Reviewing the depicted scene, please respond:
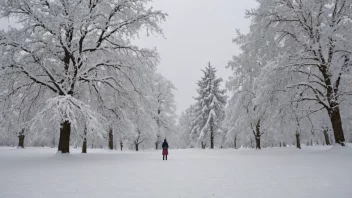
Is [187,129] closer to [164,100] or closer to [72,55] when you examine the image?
[164,100]

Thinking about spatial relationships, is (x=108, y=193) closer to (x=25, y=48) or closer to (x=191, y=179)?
(x=191, y=179)

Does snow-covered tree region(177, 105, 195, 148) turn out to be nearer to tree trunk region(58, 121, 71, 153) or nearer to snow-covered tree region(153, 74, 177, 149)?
snow-covered tree region(153, 74, 177, 149)

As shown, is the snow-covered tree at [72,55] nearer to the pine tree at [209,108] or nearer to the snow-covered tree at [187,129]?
the pine tree at [209,108]

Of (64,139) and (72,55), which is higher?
(72,55)

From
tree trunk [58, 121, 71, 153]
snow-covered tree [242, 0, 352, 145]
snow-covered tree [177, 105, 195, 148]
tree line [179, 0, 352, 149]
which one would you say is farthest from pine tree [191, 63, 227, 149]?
tree trunk [58, 121, 71, 153]

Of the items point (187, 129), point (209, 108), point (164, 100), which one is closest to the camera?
point (209, 108)

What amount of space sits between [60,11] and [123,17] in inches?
179

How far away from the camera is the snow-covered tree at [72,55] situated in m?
12.4

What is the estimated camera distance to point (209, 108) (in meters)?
36.4

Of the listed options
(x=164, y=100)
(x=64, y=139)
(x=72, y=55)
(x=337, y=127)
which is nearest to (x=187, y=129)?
(x=164, y=100)

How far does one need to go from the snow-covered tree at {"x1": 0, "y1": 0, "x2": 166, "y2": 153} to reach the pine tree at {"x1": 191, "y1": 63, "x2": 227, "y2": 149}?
20.8m

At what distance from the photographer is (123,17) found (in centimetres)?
1680

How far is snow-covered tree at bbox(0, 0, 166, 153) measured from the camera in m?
12.4

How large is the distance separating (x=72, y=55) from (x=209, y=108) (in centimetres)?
2485
